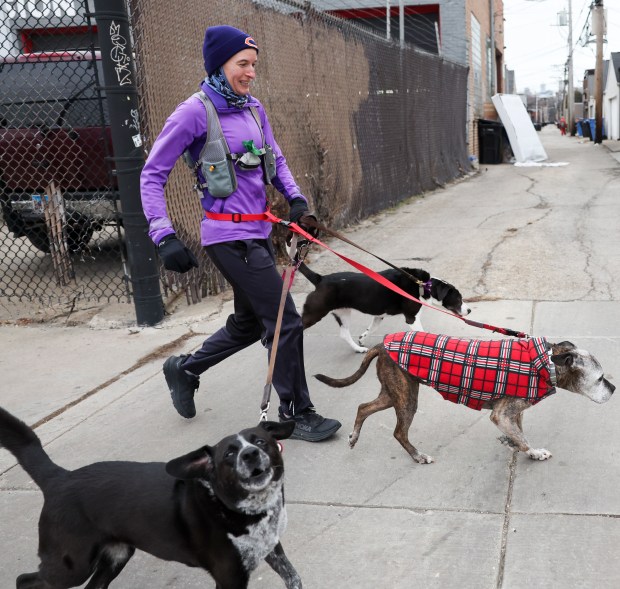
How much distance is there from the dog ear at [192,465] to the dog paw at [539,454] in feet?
5.87

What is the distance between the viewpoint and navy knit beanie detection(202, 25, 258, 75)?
339 cm

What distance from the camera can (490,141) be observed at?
20688 mm

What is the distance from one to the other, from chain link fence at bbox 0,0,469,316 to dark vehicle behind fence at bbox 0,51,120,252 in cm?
1

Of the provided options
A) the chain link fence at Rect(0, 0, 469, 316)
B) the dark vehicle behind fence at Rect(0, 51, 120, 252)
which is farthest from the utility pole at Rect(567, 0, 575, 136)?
the dark vehicle behind fence at Rect(0, 51, 120, 252)

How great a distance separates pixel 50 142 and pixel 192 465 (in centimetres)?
548

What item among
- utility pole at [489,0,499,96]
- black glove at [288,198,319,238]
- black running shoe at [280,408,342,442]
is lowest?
black running shoe at [280,408,342,442]

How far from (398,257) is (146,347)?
136 inches

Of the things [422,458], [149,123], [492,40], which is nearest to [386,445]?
[422,458]

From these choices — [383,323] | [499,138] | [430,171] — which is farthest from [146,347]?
[499,138]

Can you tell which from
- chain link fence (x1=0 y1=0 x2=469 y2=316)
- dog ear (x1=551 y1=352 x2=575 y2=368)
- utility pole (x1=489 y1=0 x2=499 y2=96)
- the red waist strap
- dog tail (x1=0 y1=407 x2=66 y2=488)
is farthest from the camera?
utility pole (x1=489 y1=0 x2=499 y2=96)

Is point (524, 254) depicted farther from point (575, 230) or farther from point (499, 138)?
point (499, 138)

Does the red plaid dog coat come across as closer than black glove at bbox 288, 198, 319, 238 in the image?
Yes

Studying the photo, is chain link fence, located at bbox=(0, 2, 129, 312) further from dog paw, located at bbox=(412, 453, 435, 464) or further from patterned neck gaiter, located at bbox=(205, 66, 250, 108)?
dog paw, located at bbox=(412, 453, 435, 464)

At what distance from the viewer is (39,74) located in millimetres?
6938
